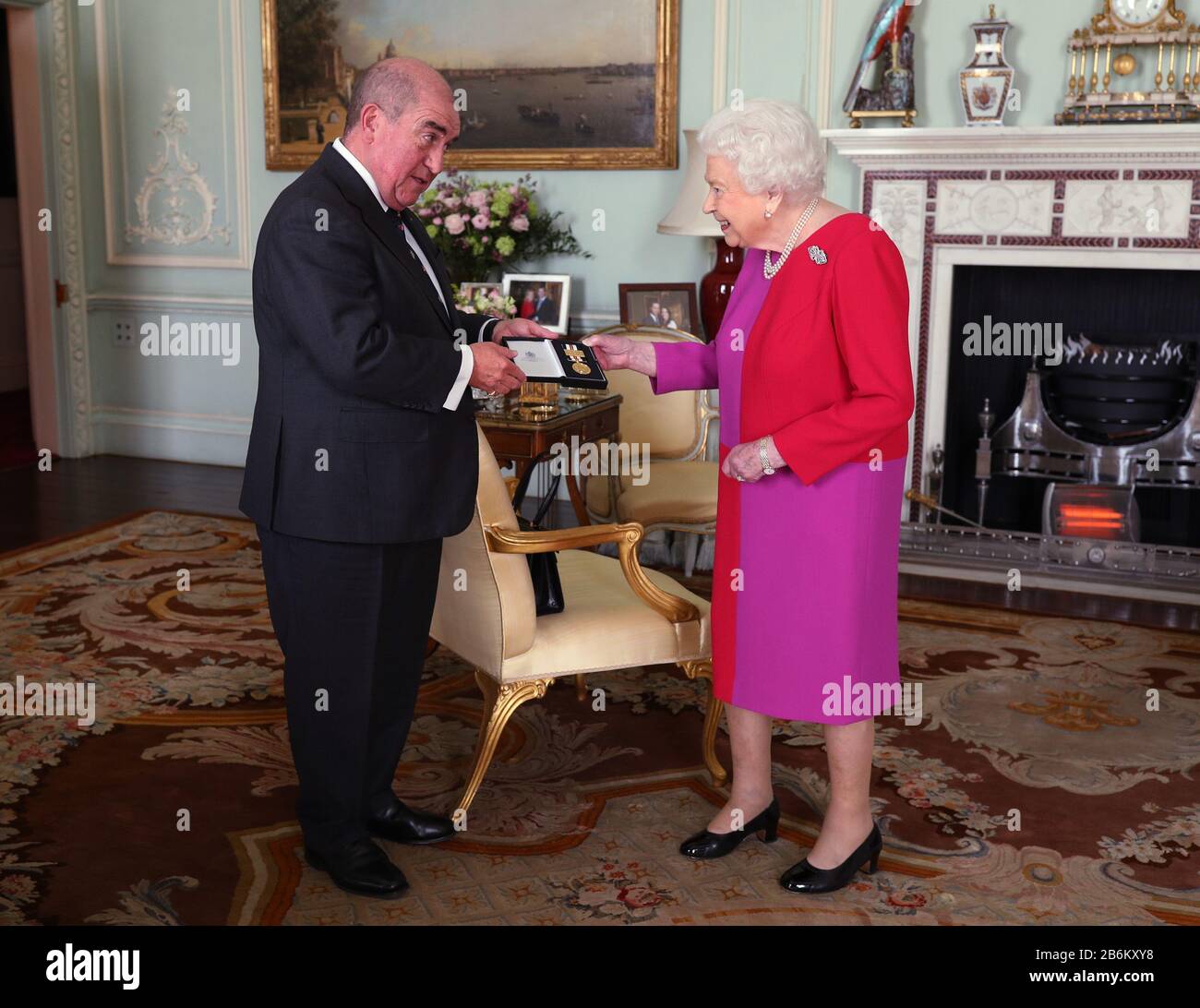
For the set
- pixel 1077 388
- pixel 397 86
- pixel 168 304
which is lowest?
pixel 1077 388

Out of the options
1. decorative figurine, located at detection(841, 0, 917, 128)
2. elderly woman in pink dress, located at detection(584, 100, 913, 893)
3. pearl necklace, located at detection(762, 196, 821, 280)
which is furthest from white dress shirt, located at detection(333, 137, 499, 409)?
decorative figurine, located at detection(841, 0, 917, 128)

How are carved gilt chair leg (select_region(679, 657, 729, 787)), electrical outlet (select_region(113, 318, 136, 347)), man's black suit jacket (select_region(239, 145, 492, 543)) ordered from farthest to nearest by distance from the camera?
electrical outlet (select_region(113, 318, 136, 347))
carved gilt chair leg (select_region(679, 657, 729, 787))
man's black suit jacket (select_region(239, 145, 492, 543))

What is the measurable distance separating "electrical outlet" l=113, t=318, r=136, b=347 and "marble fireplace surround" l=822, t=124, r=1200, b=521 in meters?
4.43

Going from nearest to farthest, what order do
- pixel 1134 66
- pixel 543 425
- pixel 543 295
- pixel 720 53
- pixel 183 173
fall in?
1. pixel 543 425
2. pixel 1134 66
3. pixel 720 53
4. pixel 543 295
5. pixel 183 173

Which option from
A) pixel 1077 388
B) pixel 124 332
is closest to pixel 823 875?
pixel 1077 388

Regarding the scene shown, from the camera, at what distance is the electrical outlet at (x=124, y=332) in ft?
25.3

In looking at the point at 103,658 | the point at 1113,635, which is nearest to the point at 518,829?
the point at 103,658

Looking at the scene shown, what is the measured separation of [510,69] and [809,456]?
447 centimetres

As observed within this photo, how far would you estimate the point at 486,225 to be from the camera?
229 inches

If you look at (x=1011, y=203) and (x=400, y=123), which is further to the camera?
(x=1011, y=203)

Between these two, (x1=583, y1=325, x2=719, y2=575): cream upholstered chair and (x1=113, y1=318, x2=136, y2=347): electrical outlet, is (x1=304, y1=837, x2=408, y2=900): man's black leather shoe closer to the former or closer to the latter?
(x1=583, y1=325, x2=719, y2=575): cream upholstered chair

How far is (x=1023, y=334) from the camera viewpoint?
5824mm

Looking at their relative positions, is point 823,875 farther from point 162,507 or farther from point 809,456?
point 162,507

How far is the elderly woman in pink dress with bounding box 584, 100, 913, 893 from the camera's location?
8.19 ft
